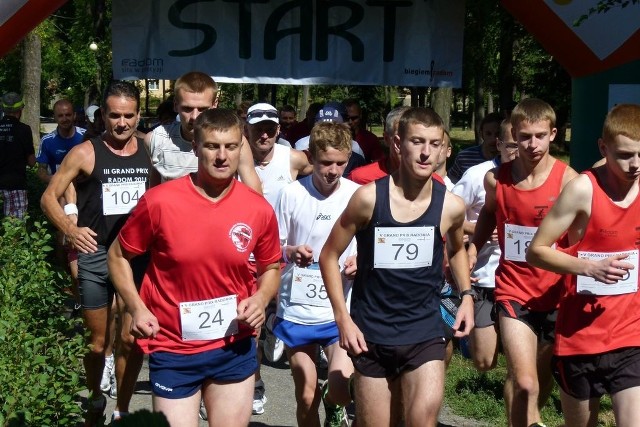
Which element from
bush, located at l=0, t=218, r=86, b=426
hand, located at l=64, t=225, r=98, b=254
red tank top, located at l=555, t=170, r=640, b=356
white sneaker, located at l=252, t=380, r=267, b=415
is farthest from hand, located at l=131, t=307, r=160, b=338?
white sneaker, located at l=252, t=380, r=267, b=415

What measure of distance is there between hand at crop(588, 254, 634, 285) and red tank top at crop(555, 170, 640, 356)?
7.7 inches

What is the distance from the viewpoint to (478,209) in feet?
21.2

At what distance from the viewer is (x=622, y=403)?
14.6 feet

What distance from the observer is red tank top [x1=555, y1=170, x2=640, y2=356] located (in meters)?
4.50

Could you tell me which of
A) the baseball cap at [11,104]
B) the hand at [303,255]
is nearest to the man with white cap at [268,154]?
the hand at [303,255]

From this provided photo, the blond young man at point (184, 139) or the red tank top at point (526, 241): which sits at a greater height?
the blond young man at point (184, 139)

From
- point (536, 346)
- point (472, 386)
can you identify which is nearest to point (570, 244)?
point (536, 346)

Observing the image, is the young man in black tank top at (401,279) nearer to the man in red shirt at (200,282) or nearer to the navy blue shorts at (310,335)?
the man in red shirt at (200,282)

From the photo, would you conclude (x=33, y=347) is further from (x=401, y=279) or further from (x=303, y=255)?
(x=401, y=279)

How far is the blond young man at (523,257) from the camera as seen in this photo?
5.39 metres

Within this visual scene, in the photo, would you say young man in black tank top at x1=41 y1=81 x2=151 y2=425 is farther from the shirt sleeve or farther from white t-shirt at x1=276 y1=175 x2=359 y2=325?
the shirt sleeve

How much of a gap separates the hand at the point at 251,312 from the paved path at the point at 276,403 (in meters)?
2.02

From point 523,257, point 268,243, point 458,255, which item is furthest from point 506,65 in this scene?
point 268,243

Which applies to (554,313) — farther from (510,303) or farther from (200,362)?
(200,362)
